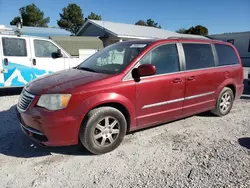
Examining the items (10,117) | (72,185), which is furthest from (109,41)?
(72,185)

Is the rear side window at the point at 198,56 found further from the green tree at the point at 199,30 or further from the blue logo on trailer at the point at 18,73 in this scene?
the green tree at the point at 199,30

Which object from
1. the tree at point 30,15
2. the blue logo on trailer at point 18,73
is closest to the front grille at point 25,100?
the blue logo on trailer at point 18,73

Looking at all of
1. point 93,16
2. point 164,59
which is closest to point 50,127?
point 164,59

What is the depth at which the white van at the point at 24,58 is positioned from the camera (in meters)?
6.21

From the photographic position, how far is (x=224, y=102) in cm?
474

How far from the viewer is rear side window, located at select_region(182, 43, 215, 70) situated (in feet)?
12.8

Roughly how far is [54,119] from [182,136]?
2.30 meters

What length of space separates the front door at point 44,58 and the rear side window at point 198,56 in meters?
4.89

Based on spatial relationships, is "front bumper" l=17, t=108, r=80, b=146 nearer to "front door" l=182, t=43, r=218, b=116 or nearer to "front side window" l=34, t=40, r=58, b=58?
"front door" l=182, t=43, r=218, b=116

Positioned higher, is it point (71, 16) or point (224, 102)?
point (71, 16)

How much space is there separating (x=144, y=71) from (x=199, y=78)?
1.43 m

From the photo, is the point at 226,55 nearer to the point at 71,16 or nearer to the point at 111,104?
the point at 111,104

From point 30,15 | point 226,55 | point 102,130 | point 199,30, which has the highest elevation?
point 30,15

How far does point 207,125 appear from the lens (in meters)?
4.23
